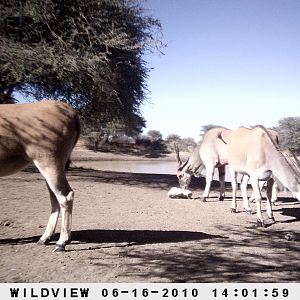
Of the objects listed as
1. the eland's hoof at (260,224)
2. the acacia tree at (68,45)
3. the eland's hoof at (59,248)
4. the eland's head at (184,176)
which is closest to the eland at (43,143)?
the eland's hoof at (59,248)

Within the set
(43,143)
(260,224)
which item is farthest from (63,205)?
(260,224)

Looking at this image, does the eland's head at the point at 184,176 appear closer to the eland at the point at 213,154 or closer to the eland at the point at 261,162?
the eland at the point at 213,154

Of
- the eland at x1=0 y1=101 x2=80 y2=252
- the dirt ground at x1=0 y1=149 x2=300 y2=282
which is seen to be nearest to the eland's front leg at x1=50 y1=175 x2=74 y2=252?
the eland at x1=0 y1=101 x2=80 y2=252

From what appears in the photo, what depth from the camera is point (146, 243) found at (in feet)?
18.7

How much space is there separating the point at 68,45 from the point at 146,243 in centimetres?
813

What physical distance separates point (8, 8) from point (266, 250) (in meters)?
10.1

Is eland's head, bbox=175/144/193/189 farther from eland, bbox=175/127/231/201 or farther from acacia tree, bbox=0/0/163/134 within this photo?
acacia tree, bbox=0/0/163/134

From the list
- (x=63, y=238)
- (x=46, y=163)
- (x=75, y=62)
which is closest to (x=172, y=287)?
(x=63, y=238)

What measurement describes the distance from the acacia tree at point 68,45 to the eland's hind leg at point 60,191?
260 inches

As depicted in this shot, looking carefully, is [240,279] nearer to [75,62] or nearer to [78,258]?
[78,258]

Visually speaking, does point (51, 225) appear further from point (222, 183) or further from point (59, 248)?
point (222, 183)

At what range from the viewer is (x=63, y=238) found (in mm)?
5191

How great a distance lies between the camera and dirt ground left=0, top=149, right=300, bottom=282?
14.2 ft

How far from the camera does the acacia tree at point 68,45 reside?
36.4 feet
